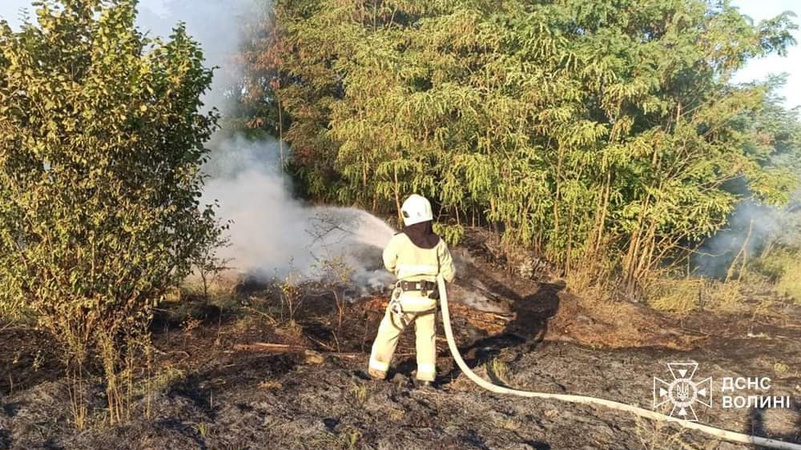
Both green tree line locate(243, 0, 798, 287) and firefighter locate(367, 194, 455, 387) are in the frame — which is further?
green tree line locate(243, 0, 798, 287)

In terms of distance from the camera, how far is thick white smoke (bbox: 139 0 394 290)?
352 inches

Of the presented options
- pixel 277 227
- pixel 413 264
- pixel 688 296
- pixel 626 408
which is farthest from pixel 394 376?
pixel 277 227

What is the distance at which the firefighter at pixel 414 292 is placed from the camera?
5.36 meters

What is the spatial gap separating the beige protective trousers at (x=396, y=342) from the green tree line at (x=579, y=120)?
3.51 m

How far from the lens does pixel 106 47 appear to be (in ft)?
17.2

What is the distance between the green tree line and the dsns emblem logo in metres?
2.63

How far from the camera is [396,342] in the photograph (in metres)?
5.40

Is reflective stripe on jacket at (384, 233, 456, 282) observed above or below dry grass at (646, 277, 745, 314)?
above

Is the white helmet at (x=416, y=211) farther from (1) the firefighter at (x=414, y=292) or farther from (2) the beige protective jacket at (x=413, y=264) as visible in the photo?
(2) the beige protective jacket at (x=413, y=264)

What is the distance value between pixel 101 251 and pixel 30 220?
60 cm

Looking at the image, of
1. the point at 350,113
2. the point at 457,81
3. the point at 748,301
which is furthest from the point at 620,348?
the point at 350,113

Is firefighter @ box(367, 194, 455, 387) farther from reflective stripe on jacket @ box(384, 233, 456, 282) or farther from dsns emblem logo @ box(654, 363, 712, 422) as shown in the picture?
dsns emblem logo @ box(654, 363, 712, 422)

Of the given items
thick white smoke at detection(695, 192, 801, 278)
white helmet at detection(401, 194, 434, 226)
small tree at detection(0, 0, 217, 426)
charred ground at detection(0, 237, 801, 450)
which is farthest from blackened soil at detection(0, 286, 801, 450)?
thick white smoke at detection(695, 192, 801, 278)

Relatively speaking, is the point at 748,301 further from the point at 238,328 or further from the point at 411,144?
the point at 238,328
